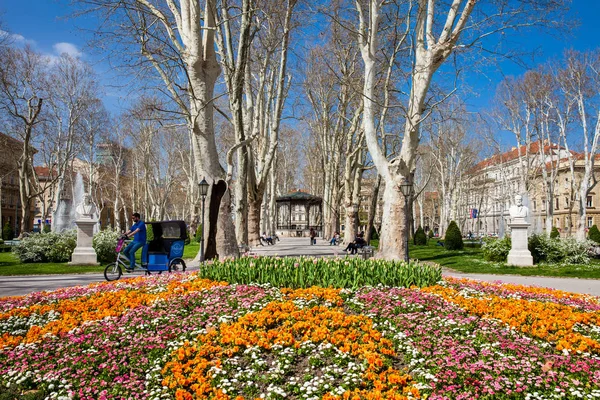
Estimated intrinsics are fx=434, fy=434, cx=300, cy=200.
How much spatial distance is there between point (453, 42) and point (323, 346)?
9512 millimetres

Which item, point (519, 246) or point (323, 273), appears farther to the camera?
point (519, 246)

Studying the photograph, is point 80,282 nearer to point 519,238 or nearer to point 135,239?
point 135,239

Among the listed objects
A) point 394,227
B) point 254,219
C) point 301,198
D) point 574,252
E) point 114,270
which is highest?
point 301,198

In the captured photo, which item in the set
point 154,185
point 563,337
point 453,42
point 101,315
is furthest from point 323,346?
point 154,185

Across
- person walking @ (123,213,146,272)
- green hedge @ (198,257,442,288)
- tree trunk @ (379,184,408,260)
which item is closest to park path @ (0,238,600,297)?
person walking @ (123,213,146,272)

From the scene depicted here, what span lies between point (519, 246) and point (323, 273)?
422 inches

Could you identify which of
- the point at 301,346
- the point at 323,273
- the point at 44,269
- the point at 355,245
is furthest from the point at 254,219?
the point at 301,346

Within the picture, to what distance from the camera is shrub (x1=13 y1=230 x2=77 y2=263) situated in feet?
49.6

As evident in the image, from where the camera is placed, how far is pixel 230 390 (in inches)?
142

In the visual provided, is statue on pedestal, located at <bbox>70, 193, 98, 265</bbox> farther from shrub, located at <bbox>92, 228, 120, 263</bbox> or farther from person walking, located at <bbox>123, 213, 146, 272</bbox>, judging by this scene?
person walking, located at <bbox>123, 213, 146, 272</bbox>

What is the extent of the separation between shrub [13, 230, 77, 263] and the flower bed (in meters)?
9.76

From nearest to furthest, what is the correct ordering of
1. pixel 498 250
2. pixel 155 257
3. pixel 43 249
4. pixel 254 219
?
pixel 155 257 → pixel 43 249 → pixel 498 250 → pixel 254 219

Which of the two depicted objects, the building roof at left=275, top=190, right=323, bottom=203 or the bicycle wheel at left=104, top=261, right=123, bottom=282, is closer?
the bicycle wheel at left=104, top=261, right=123, bottom=282

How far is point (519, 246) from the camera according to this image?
14.8 meters
